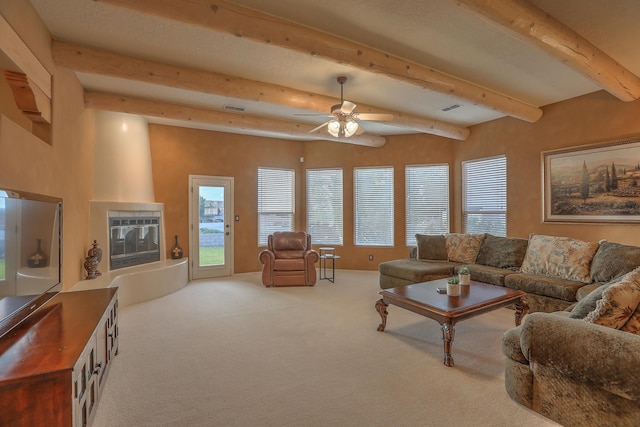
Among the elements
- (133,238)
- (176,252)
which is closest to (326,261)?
(176,252)

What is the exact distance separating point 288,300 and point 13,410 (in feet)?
10.8

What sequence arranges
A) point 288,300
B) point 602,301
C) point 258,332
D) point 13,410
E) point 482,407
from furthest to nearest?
point 288,300 < point 258,332 < point 482,407 < point 602,301 < point 13,410

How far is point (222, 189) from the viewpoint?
6242 mm

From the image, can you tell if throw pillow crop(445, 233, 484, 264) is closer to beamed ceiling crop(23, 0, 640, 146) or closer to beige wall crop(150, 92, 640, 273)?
beige wall crop(150, 92, 640, 273)

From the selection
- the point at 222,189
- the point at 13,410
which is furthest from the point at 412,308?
the point at 222,189

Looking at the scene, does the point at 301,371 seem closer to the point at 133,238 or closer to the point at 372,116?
the point at 372,116

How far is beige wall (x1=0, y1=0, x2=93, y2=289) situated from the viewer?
231cm

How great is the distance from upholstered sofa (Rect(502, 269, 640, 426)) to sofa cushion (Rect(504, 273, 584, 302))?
1.55 metres

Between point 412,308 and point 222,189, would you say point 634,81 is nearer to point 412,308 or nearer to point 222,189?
point 412,308

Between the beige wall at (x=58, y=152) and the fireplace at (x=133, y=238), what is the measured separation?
1.30 ft

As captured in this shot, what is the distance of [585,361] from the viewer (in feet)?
5.67

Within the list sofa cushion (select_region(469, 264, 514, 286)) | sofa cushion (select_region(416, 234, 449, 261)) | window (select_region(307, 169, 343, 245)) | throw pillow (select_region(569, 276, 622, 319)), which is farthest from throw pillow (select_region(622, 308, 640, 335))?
window (select_region(307, 169, 343, 245))

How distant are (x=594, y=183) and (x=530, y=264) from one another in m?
1.47

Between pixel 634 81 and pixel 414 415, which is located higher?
pixel 634 81
